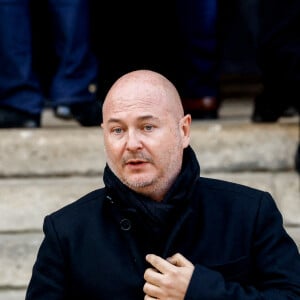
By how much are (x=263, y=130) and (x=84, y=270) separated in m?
1.54

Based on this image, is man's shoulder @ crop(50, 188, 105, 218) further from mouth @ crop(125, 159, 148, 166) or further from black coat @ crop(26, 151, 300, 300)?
mouth @ crop(125, 159, 148, 166)

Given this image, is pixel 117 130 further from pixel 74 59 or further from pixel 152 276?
pixel 74 59

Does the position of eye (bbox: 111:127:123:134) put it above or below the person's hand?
above

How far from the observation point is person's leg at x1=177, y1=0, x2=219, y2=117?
152 inches

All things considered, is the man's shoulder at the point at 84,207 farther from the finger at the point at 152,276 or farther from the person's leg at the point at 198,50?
the person's leg at the point at 198,50

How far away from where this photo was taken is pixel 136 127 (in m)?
2.07

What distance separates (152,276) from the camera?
2.05 meters

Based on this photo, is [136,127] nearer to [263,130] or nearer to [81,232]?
[81,232]

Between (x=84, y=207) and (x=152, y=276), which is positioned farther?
(x=84, y=207)

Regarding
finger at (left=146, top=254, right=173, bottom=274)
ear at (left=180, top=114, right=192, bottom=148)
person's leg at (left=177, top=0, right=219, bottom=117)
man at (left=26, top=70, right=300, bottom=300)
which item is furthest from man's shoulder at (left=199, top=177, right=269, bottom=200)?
person's leg at (left=177, top=0, right=219, bottom=117)

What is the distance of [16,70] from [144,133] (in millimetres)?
1512

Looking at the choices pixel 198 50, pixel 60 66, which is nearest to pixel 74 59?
pixel 60 66

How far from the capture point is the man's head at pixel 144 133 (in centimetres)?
206

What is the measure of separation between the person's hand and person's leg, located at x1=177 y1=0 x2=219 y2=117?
1885 mm
